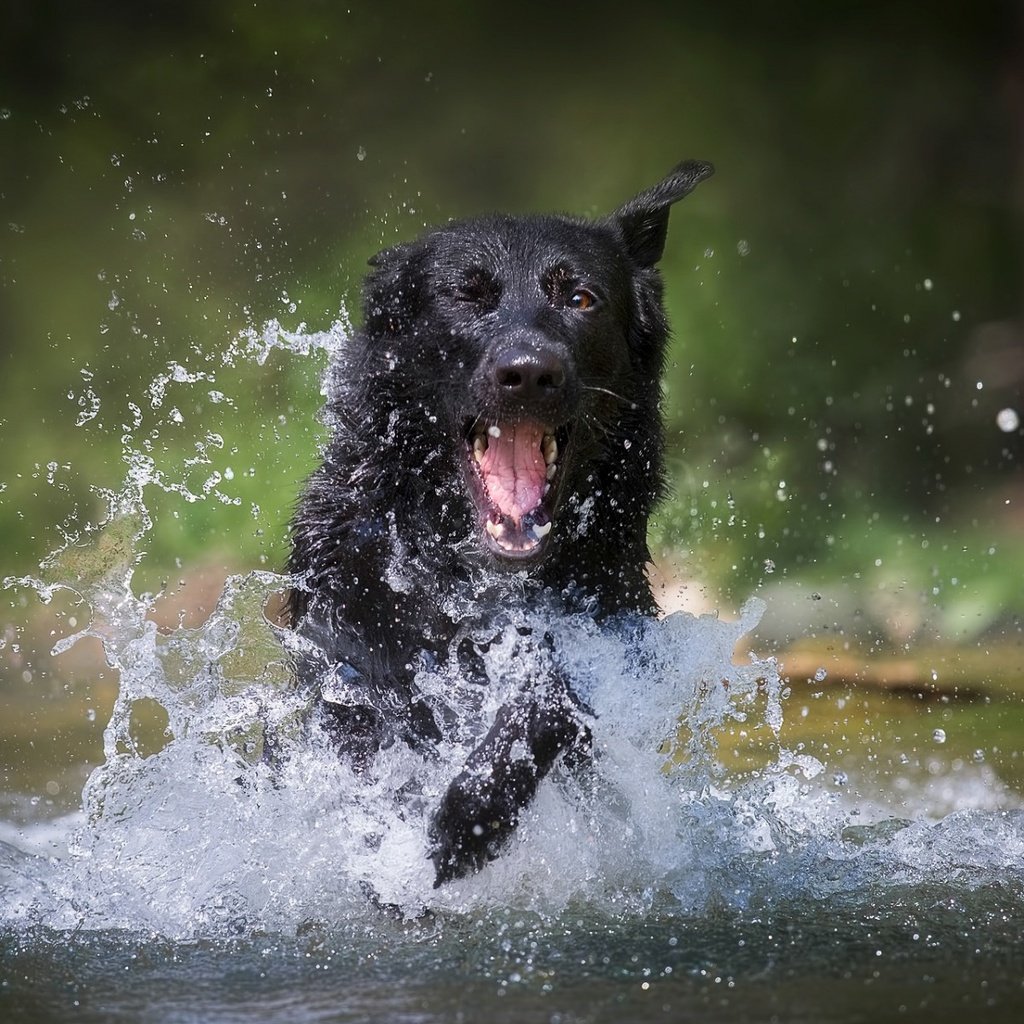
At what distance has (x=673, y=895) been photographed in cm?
312

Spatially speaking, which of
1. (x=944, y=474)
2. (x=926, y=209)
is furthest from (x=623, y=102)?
(x=944, y=474)

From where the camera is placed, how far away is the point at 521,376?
136 inches

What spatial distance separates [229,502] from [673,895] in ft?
17.9

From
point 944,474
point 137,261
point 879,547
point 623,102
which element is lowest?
point 879,547

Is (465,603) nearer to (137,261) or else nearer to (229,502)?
(229,502)

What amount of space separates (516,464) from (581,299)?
0.54 metres

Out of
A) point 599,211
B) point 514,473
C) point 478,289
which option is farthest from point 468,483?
point 599,211

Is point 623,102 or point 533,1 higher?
point 533,1

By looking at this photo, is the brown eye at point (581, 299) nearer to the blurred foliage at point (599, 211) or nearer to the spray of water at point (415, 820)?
the spray of water at point (415, 820)

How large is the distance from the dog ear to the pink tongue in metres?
0.49

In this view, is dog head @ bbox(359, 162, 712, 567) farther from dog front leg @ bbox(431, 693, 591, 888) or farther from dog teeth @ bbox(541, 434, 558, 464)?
dog front leg @ bbox(431, 693, 591, 888)

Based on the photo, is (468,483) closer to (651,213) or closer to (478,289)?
(478,289)

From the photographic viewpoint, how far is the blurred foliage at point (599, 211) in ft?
27.7

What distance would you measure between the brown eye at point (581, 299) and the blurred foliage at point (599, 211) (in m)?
4.40
